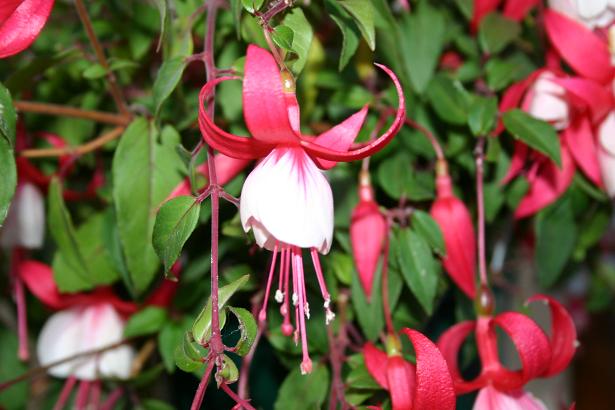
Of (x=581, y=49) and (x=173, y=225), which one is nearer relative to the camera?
(x=173, y=225)

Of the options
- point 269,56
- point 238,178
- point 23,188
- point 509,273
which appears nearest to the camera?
point 269,56

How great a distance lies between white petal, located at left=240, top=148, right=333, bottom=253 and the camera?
0.41 m

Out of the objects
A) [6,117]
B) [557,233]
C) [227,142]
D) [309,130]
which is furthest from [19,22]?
[557,233]

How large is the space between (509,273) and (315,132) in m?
0.45

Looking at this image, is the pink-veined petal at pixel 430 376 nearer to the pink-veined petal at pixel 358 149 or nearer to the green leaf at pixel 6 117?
the pink-veined petal at pixel 358 149

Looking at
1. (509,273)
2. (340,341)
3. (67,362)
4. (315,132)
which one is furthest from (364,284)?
(509,273)

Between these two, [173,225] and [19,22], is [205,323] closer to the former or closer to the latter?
[173,225]

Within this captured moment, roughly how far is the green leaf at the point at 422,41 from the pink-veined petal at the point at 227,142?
0.26 metres

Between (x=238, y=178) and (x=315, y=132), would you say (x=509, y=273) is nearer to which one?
(x=315, y=132)

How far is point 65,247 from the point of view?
642 millimetres

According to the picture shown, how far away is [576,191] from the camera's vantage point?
70 centimetres

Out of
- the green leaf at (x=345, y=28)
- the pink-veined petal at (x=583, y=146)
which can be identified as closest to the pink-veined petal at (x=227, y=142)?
the green leaf at (x=345, y=28)

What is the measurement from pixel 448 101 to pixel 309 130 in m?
0.13

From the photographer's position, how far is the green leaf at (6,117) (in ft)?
1.55
